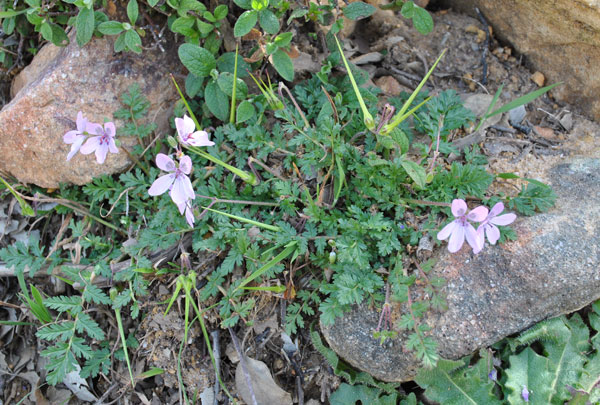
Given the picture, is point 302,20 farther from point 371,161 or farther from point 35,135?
point 35,135

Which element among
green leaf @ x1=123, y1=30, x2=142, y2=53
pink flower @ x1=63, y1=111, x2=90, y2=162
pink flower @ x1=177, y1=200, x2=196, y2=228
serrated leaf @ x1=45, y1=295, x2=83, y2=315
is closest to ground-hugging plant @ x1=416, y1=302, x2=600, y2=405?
pink flower @ x1=177, y1=200, x2=196, y2=228

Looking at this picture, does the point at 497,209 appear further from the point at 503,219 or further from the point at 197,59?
the point at 197,59

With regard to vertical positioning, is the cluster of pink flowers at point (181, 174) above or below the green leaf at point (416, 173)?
above

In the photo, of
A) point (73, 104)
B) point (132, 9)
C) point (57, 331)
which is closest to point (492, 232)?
point (132, 9)

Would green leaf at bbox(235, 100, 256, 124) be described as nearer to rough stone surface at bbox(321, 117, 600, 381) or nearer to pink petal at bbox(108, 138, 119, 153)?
pink petal at bbox(108, 138, 119, 153)

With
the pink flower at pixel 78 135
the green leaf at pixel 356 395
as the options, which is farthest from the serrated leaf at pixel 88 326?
the green leaf at pixel 356 395

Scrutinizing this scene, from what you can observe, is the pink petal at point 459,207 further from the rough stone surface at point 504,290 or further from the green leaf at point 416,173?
the rough stone surface at point 504,290

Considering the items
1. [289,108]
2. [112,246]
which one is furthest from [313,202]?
[112,246]
